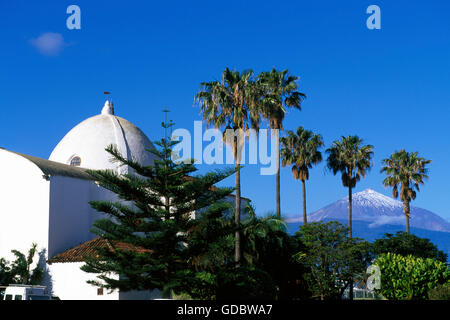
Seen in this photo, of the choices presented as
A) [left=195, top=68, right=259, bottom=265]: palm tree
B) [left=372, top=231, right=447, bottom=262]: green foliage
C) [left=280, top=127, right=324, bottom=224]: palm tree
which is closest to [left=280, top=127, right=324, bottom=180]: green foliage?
[left=280, top=127, right=324, bottom=224]: palm tree

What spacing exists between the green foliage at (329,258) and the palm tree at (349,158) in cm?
1481

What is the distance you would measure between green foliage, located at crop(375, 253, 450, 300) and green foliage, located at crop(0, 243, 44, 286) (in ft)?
56.5

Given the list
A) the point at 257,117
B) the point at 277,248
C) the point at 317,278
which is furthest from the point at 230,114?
the point at 317,278

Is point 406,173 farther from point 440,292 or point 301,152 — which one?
point 440,292

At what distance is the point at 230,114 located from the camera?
95.2ft

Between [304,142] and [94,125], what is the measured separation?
16.7 meters

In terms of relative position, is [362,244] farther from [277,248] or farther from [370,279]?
[277,248]

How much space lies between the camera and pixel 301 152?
4356 cm

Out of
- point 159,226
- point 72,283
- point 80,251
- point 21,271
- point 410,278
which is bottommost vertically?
point 72,283

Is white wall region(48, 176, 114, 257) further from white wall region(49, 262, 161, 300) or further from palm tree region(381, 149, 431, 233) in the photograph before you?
palm tree region(381, 149, 431, 233)

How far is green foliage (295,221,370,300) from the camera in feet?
96.9

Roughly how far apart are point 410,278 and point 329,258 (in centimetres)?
490

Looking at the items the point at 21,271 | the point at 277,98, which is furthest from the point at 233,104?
the point at 21,271

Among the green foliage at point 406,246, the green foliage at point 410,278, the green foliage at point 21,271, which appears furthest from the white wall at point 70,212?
the green foliage at point 406,246
